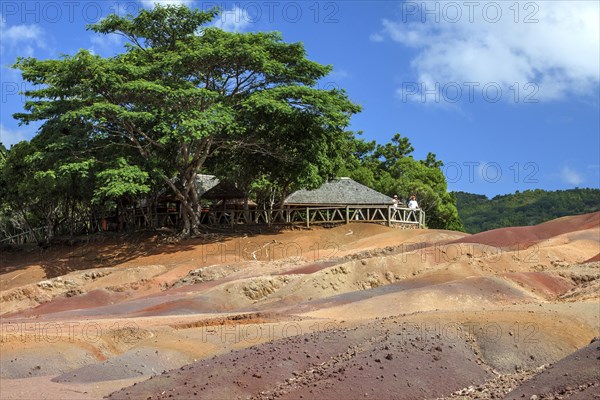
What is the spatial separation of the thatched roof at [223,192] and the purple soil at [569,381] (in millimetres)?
36724

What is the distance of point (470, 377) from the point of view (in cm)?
1311

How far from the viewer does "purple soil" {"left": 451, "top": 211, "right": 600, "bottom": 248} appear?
31281 mm

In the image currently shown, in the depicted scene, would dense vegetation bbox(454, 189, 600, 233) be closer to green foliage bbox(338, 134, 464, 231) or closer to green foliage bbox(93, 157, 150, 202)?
green foliage bbox(338, 134, 464, 231)

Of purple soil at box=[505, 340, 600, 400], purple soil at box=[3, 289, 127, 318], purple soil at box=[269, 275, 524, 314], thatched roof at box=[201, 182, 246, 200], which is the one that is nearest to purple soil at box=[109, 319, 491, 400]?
purple soil at box=[505, 340, 600, 400]

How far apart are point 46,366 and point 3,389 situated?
2.23 metres

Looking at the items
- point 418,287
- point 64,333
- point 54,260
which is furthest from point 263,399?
point 54,260

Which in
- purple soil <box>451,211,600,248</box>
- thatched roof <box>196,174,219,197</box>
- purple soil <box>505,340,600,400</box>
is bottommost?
purple soil <box>505,340,600,400</box>

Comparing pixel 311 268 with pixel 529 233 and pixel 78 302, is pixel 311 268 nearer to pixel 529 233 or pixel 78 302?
pixel 78 302

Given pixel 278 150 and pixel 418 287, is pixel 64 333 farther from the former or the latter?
pixel 278 150

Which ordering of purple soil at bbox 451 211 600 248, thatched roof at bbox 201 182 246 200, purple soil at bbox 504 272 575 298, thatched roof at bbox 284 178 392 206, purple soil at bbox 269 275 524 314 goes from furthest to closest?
thatched roof at bbox 201 182 246 200 → thatched roof at bbox 284 178 392 206 → purple soil at bbox 451 211 600 248 → purple soil at bbox 504 272 575 298 → purple soil at bbox 269 275 524 314

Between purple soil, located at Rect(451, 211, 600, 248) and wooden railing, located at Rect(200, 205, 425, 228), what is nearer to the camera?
purple soil, located at Rect(451, 211, 600, 248)

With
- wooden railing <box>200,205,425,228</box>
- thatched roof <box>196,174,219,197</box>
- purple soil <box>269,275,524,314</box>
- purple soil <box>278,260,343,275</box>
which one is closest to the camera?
purple soil <box>269,275,524,314</box>

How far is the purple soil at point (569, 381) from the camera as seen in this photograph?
9719 millimetres

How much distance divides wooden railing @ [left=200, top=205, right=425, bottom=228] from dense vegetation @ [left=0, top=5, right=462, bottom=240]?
6.91 feet
